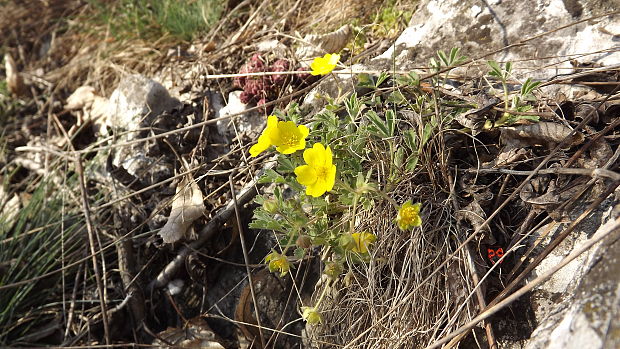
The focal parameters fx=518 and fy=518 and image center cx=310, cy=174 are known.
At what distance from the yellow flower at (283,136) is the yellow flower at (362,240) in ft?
1.25

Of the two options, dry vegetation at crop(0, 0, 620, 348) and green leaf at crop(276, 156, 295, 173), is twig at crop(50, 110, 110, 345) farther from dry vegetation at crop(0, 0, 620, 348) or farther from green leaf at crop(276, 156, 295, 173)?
green leaf at crop(276, 156, 295, 173)

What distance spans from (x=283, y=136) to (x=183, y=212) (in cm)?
77

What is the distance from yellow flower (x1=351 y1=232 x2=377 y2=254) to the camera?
185 cm

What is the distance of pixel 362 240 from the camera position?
1.85 m

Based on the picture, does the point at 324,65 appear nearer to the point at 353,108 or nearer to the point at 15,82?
the point at 353,108

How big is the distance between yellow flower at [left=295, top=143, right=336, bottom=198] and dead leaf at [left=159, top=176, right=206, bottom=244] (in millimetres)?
800

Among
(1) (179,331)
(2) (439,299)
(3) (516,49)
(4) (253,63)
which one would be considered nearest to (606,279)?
(2) (439,299)

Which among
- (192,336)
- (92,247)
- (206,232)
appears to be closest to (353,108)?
(206,232)

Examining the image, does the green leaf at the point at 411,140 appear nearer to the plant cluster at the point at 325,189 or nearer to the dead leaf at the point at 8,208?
the plant cluster at the point at 325,189

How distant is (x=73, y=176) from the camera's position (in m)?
2.95

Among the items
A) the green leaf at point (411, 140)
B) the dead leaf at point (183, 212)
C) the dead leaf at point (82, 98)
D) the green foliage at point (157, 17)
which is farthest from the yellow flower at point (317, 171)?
the dead leaf at point (82, 98)

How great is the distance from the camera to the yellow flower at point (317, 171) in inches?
69.6

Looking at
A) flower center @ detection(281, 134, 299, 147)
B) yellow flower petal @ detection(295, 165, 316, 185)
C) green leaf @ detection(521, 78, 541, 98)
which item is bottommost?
yellow flower petal @ detection(295, 165, 316, 185)

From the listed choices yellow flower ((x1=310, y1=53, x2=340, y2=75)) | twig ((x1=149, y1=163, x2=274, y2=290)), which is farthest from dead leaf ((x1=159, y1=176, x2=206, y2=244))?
yellow flower ((x1=310, y1=53, x2=340, y2=75))
